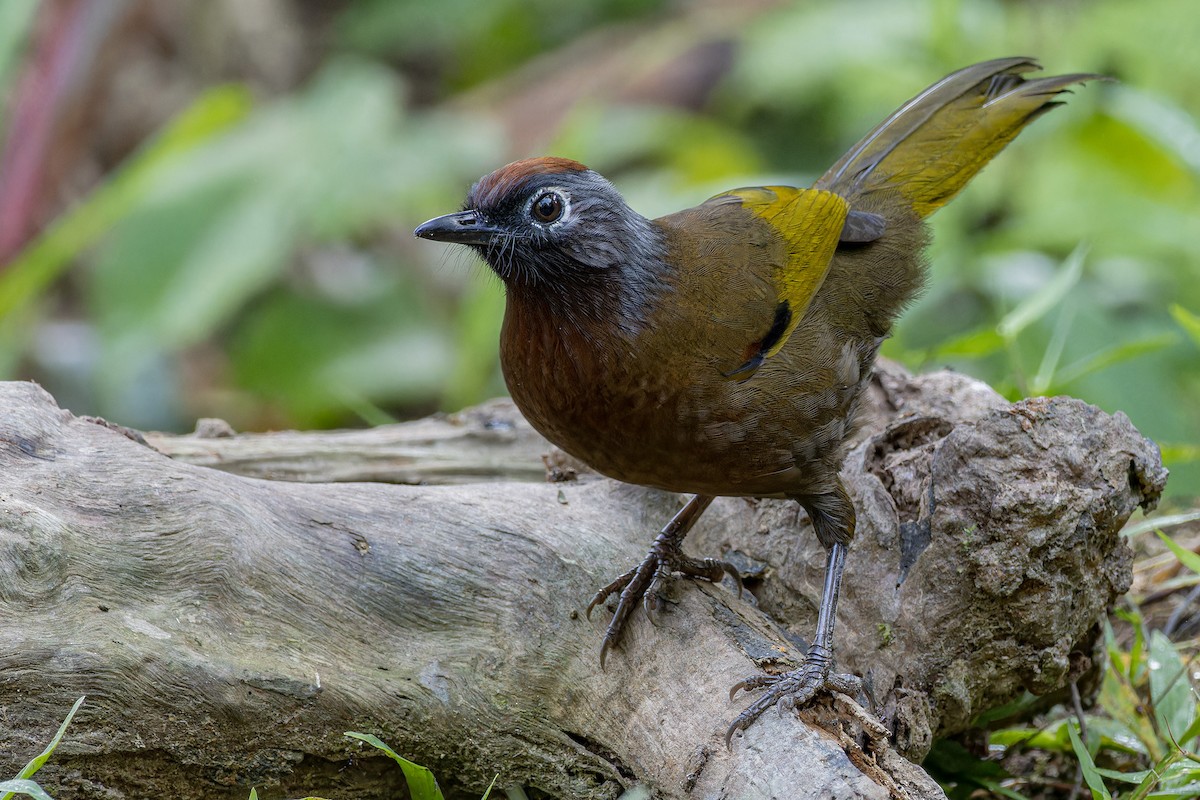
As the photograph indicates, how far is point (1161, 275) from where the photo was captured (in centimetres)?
707

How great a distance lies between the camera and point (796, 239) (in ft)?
11.8

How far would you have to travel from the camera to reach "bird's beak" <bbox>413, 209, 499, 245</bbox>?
3.22 m

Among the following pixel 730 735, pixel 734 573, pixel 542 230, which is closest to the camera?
pixel 730 735

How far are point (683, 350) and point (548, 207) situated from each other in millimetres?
529

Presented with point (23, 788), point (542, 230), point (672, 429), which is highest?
point (542, 230)

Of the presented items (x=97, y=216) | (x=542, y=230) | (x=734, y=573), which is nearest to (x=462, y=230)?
(x=542, y=230)

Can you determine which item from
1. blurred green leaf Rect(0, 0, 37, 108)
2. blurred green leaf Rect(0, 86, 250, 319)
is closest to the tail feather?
blurred green leaf Rect(0, 86, 250, 319)

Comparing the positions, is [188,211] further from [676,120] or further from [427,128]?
[676,120]

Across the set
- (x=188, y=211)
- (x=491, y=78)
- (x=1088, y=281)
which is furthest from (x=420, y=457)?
(x=491, y=78)

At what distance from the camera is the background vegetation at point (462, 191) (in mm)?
5770

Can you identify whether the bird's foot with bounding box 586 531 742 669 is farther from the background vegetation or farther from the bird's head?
the background vegetation

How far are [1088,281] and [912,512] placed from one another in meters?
4.15

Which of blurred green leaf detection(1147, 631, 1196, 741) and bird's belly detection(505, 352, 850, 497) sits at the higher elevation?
bird's belly detection(505, 352, 850, 497)

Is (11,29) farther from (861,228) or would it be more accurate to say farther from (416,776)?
(416,776)
